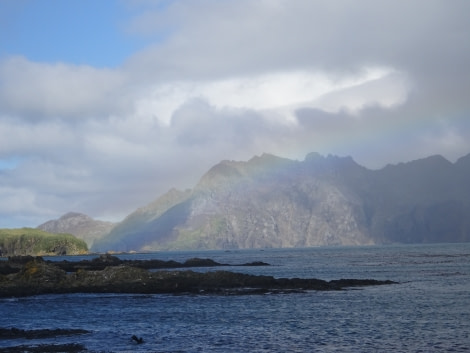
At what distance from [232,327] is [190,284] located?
4153 cm

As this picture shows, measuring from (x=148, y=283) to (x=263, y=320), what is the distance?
43086 mm

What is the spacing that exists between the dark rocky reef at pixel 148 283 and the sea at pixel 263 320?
237 inches

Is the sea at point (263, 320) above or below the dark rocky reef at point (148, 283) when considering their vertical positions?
below

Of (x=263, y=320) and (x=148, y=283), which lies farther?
(x=148, y=283)

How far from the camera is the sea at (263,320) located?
4272 centimetres

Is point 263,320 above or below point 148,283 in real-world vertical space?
below

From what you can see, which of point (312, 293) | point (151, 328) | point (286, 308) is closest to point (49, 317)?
point (151, 328)

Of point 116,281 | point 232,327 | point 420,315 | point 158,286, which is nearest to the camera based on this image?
point 232,327

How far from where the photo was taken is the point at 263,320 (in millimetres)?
55156

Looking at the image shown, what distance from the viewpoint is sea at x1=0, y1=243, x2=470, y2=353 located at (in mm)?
42719

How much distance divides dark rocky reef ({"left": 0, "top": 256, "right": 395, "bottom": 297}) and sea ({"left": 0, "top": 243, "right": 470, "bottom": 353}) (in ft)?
19.8

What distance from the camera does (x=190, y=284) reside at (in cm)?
9225

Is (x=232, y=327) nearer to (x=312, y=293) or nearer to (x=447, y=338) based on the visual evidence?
(x=447, y=338)

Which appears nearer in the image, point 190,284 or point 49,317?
point 49,317
